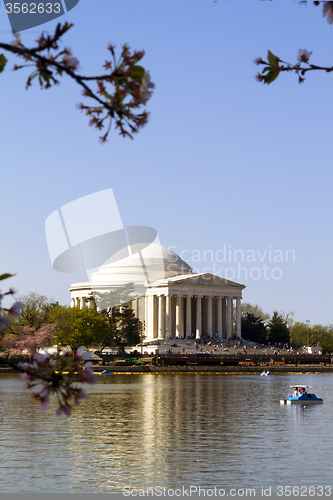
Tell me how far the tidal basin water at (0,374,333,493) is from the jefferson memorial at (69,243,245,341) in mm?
102438

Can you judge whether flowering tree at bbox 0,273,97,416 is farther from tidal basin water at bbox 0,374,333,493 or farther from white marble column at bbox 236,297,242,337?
white marble column at bbox 236,297,242,337

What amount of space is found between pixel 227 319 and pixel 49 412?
399 feet

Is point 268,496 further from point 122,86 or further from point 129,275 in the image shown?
point 129,275

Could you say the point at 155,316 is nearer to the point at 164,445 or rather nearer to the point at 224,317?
the point at 224,317

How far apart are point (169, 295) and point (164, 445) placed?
12932cm

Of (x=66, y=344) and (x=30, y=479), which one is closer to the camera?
(x=30, y=479)

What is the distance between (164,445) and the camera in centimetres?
3606

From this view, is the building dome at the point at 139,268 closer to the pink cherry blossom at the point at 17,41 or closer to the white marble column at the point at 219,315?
the white marble column at the point at 219,315

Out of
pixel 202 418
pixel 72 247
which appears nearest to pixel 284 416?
pixel 202 418

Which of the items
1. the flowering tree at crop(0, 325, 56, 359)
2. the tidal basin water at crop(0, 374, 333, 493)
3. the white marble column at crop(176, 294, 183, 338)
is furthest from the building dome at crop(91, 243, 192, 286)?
the tidal basin water at crop(0, 374, 333, 493)

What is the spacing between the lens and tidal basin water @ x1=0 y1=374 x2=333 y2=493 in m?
26.9

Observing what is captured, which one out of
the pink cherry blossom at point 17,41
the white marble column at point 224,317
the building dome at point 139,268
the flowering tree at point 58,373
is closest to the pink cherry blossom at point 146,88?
the pink cherry blossom at point 17,41

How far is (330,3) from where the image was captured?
6.07 m

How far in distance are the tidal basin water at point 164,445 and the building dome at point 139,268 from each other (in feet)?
376
